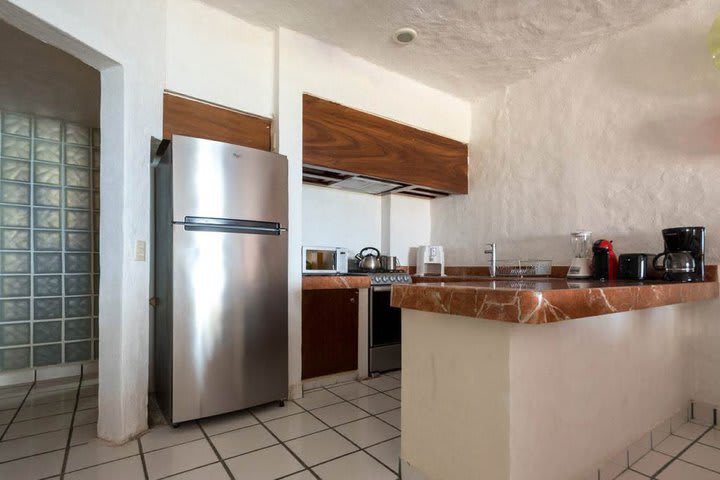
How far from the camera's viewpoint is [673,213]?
91.4 inches

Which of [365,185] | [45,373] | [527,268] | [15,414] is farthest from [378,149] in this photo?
[45,373]

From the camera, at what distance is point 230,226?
2156 millimetres

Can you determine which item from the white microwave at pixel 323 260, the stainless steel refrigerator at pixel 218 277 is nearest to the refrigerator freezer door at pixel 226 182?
the stainless steel refrigerator at pixel 218 277

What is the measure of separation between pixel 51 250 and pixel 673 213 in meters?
4.46

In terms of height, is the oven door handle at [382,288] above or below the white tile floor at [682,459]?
above

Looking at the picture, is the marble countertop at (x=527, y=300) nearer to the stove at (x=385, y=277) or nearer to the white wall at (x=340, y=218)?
the stove at (x=385, y=277)

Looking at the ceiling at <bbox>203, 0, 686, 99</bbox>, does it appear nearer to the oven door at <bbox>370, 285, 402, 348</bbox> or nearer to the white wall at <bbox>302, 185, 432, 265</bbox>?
the white wall at <bbox>302, 185, 432, 265</bbox>

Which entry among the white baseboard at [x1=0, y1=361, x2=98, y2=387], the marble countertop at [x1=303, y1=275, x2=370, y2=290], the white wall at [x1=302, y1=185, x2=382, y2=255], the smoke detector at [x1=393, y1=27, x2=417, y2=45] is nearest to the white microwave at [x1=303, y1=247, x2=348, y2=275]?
the marble countertop at [x1=303, y1=275, x2=370, y2=290]

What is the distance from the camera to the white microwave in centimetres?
288

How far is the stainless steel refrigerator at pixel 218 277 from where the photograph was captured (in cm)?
202

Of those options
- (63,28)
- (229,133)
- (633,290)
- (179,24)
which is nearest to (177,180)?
(229,133)

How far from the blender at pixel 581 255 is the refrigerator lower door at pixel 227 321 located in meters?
1.92

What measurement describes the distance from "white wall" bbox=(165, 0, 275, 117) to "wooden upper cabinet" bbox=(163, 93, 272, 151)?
0.05m

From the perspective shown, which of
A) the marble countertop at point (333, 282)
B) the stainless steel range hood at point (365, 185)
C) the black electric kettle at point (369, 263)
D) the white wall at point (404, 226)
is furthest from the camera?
the white wall at point (404, 226)
